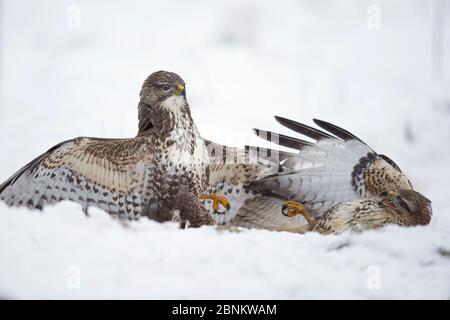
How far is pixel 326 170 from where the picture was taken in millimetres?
5184

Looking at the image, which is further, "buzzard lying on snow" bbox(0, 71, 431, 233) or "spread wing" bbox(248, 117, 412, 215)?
"spread wing" bbox(248, 117, 412, 215)

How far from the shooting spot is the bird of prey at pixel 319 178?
199 inches

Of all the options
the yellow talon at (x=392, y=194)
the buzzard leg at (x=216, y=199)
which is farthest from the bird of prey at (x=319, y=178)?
the buzzard leg at (x=216, y=199)

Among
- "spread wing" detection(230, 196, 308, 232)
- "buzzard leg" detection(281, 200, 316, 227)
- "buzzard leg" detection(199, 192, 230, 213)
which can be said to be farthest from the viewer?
"spread wing" detection(230, 196, 308, 232)

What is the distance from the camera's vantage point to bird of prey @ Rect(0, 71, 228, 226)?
4406 millimetres

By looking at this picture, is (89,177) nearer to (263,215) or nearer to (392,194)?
(263,215)

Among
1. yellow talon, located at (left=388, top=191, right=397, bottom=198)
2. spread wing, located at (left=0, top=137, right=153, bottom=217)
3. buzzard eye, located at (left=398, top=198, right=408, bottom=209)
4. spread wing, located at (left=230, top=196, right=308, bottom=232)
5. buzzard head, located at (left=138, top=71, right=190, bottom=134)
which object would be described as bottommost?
spread wing, located at (left=230, top=196, right=308, bottom=232)

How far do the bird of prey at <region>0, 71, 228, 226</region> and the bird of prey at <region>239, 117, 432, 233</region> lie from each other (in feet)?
2.33

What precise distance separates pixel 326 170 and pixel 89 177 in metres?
1.64

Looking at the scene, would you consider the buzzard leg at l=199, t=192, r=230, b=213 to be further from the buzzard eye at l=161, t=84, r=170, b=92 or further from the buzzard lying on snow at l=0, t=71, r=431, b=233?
the buzzard eye at l=161, t=84, r=170, b=92

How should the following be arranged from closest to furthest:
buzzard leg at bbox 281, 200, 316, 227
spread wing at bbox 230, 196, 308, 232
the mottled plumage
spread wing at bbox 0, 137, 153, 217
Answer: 1. spread wing at bbox 0, 137, 153, 217
2. the mottled plumage
3. buzzard leg at bbox 281, 200, 316, 227
4. spread wing at bbox 230, 196, 308, 232

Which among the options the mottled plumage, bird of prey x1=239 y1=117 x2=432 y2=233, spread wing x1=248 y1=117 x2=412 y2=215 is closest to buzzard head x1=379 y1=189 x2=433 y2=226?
the mottled plumage

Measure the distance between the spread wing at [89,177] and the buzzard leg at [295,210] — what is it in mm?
996

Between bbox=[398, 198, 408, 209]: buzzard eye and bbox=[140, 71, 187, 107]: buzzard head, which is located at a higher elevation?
bbox=[140, 71, 187, 107]: buzzard head
